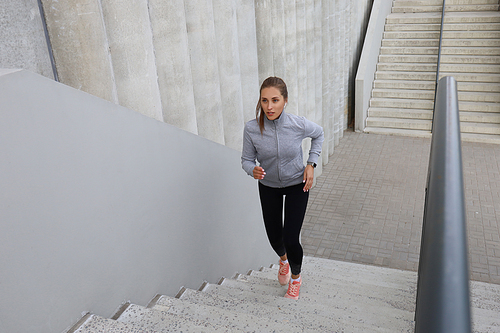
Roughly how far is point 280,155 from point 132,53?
1.40 metres

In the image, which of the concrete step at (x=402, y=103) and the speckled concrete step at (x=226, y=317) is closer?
the speckled concrete step at (x=226, y=317)

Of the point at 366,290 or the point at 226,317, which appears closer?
the point at 226,317

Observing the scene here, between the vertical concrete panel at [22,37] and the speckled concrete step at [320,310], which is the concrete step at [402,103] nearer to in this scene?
the speckled concrete step at [320,310]

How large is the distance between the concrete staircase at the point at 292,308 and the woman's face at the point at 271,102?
4.46 feet

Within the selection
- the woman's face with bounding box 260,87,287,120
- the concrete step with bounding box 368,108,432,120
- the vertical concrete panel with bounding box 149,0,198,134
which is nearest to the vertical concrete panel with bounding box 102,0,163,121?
the vertical concrete panel with bounding box 149,0,198,134

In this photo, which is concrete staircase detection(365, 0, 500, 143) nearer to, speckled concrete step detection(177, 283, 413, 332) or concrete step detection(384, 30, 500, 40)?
concrete step detection(384, 30, 500, 40)

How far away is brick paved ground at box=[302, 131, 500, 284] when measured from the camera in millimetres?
5664

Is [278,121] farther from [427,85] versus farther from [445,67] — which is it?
[445,67]

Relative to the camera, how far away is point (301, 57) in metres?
6.88

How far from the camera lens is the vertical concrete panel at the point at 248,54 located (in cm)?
518

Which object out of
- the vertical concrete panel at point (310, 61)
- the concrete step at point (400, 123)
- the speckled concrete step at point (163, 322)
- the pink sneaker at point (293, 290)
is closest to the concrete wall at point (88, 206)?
the speckled concrete step at point (163, 322)

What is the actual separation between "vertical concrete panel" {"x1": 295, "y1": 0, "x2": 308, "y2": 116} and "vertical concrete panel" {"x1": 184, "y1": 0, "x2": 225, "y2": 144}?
2618mm

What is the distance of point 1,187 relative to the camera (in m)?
1.75

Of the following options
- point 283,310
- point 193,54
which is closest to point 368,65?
point 193,54
